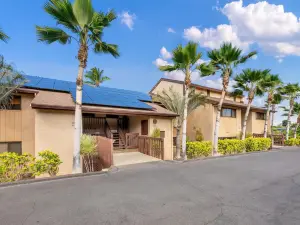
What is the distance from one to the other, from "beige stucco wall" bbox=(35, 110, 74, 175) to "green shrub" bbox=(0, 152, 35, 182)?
129 inches

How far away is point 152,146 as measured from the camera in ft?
41.9

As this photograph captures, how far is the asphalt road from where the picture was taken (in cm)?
420

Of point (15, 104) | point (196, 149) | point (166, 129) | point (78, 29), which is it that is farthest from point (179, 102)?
point (15, 104)

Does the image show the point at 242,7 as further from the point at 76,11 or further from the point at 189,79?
the point at 76,11

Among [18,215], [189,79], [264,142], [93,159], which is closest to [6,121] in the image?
[93,159]

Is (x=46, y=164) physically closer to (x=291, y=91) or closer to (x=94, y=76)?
(x=94, y=76)

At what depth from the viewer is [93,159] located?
11.1 meters

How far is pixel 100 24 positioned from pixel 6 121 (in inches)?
316

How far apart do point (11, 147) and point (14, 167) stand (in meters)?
5.22

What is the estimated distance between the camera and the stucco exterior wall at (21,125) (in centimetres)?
1092

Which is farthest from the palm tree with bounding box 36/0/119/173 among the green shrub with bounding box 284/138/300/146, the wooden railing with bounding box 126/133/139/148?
the green shrub with bounding box 284/138/300/146

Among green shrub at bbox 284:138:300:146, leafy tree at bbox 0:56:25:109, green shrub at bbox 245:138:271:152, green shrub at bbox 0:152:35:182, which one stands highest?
leafy tree at bbox 0:56:25:109

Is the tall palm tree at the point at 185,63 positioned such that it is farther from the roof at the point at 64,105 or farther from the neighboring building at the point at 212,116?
the neighboring building at the point at 212,116

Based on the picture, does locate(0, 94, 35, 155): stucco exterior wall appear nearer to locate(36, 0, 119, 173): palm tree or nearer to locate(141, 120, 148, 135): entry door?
locate(36, 0, 119, 173): palm tree
